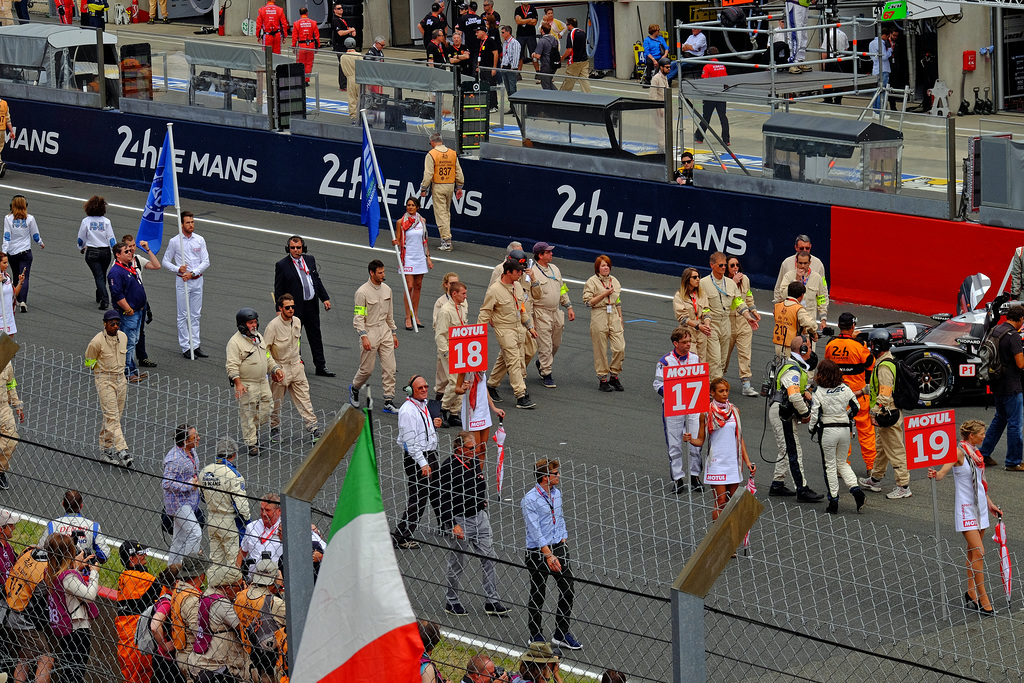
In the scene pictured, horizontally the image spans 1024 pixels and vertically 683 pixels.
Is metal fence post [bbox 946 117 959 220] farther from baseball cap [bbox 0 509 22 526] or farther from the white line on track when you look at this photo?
baseball cap [bbox 0 509 22 526]

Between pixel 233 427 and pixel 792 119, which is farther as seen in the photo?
pixel 792 119

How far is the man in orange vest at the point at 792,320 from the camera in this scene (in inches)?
620

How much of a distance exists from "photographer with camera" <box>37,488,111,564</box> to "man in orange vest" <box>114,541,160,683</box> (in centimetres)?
26

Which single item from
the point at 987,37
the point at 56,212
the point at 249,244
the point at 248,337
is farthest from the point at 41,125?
the point at 987,37

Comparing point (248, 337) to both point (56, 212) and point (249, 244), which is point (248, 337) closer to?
point (249, 244)

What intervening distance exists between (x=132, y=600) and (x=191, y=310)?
9.83 meters

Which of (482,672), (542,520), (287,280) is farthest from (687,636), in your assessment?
(287,280)

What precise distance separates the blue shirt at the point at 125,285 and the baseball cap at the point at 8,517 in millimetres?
8113

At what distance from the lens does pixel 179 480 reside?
22.6 ft

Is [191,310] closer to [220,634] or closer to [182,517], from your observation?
[182,517]

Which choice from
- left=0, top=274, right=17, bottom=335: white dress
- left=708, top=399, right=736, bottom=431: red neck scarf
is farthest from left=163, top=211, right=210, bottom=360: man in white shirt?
left=708, top=399, right=736, bottom=431: red neck scarf

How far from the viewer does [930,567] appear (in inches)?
448

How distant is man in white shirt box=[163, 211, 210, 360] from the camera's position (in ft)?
55.7

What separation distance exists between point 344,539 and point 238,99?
20648 mm
